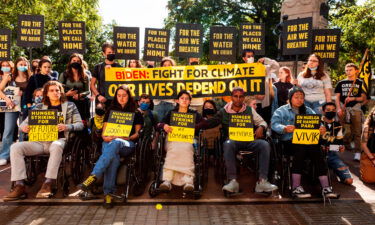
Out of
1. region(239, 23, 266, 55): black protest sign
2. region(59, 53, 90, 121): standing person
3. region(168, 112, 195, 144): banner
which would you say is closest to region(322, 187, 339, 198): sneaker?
region(168, 112, 195, 144): banner

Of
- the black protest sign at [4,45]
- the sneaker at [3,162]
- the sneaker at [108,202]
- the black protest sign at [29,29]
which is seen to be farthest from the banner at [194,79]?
the black protest sign at [4,45]

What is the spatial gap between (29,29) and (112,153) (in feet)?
14.5

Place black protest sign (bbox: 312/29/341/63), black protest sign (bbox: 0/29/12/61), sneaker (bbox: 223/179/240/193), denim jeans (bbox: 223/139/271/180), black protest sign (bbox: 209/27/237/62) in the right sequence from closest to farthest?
sneaker (bbox: 223/179/240/193)
denim jeans (bbox: 223/139/271/180)
black protest sign (bbox: 312/29/341/63)
black protest sign (bbox: 0/29/12/61)
black protest sign (bbox: 209/27/237/62)

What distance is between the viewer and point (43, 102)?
4.88m

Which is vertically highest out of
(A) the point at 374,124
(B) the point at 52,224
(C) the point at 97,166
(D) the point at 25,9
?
(D) the point at 25,9

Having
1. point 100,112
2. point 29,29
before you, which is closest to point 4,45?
point 29,29

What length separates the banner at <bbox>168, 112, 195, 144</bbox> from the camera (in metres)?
4.66

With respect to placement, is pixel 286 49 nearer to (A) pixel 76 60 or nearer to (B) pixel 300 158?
(B) pixel 300 158

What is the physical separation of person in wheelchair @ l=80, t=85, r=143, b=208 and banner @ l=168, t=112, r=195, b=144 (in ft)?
1.61

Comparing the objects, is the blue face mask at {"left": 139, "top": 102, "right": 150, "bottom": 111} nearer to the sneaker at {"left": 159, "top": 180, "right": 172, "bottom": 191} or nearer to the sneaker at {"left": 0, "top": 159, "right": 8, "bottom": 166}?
the sneaker at {"left": 159, "top": 180, "right": 172, "bottom": 191}

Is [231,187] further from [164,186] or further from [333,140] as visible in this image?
[333,140]

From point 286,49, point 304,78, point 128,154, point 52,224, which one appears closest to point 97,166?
point 128,154

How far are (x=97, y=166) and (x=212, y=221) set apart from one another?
1506mm

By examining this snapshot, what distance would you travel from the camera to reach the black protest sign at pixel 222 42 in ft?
24.9
